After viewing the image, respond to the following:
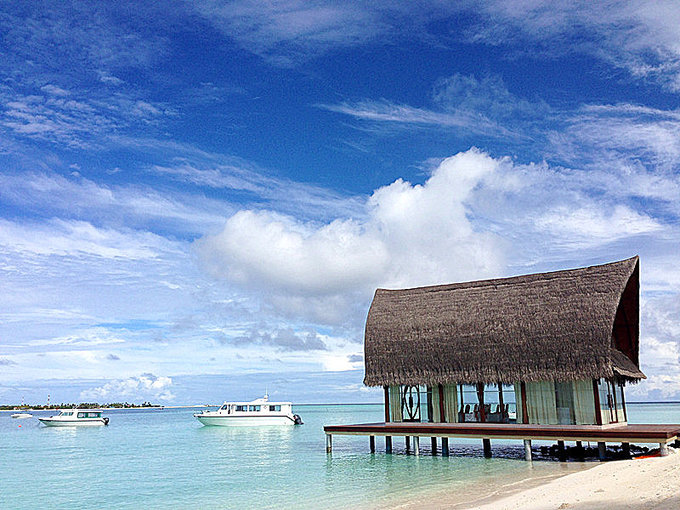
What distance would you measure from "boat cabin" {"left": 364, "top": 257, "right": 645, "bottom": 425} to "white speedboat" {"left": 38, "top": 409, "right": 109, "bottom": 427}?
1723 inches

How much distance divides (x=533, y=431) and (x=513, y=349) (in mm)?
2513

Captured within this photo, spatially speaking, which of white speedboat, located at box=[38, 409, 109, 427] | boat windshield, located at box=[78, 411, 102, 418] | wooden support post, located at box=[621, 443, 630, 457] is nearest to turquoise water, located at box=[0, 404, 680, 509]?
wooden support post, located at box=[621, 443, 630, 457]

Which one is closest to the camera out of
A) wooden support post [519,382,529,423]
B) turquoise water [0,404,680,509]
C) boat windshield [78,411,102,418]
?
turquoise water [0,404,680,509]

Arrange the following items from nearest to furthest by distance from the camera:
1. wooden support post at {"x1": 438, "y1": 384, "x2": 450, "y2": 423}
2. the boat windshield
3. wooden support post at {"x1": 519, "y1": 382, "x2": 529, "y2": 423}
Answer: wooden support post at {"x1": 519, "y1": 382, "x2": 529, "y2": 423} → wooden support post at {"x1": 438, "y1": 384, "x2": 450, "y2": 423} → the boat windshield

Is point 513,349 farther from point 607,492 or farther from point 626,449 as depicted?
point 607,492

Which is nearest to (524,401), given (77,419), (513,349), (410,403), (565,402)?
(565,402)

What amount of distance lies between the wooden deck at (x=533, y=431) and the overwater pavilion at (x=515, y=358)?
3 centimetres

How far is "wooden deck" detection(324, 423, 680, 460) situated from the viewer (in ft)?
57.0

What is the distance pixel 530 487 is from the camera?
1509 cm

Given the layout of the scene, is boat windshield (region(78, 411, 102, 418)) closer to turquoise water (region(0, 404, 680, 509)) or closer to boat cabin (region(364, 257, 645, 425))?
turquoise water (region(0, 404, 680, 509))

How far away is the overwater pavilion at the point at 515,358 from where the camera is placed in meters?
18.6

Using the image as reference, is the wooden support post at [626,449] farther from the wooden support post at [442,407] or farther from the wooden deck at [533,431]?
the wooden support post at [442,407]

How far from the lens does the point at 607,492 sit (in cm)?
1231

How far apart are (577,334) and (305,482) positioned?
9.18 meters
